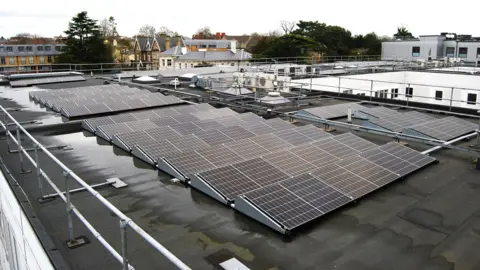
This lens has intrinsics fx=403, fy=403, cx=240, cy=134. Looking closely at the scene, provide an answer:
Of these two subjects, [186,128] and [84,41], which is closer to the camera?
[186,128]

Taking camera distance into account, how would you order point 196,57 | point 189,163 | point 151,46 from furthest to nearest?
point 151,46 < point 196,57 < point 189,163

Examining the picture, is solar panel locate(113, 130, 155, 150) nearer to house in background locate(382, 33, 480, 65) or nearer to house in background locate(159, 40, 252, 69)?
house in background locate(382, 33, 480, 65)

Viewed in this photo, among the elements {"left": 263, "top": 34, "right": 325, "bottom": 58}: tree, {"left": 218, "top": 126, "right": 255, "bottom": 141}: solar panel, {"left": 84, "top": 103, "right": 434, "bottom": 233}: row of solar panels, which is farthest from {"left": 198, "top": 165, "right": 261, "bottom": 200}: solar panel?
{"left": 263, "top": 34, "right": 325, "bottom": 58}: tree

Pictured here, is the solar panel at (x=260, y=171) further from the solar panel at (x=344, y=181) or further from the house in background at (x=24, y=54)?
the house in background at (x=24, y=54)

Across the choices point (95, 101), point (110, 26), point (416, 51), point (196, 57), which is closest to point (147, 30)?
point (110, 26)

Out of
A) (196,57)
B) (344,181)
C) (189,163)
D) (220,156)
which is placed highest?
(196,57)

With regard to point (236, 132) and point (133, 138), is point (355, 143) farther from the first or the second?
point (133, 138)

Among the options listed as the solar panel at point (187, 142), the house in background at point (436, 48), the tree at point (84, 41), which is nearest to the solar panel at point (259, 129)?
the solar panel at point (187, 142)
